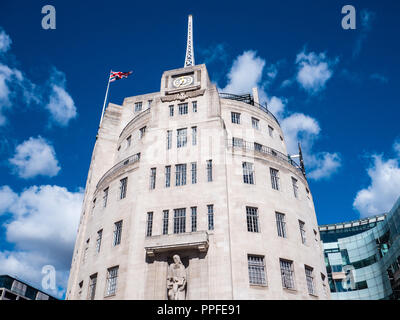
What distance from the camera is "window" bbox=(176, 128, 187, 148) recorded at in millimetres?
38844

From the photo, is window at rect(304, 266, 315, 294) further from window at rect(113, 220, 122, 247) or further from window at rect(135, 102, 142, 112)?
window at rect(135, 102, 142, 112)

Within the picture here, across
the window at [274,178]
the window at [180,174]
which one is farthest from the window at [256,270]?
the window at [180,174]

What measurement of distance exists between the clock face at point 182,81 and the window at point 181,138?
7.33m

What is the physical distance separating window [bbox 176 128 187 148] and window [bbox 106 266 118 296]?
15231mm

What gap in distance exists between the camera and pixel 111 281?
1294 inches

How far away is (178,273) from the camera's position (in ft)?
98.5

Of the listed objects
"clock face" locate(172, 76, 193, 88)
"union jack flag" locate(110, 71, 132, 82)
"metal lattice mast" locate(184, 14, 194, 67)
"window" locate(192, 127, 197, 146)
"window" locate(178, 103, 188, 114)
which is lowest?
"window" locate(192, 127, 197, 146)

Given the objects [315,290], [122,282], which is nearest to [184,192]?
[122,282]

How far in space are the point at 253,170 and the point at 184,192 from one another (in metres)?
8.13

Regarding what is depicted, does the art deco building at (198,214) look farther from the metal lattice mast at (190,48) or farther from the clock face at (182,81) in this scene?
the metal lattice mast at (190,48)

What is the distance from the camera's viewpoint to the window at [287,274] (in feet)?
102

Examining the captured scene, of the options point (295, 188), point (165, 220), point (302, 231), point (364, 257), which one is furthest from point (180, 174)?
point (364, 257)

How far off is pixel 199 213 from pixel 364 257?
5687 cm

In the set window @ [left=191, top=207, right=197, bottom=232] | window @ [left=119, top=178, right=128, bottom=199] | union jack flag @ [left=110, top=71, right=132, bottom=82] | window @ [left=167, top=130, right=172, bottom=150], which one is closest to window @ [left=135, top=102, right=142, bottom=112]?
union jack flag @ [left=110, top=71, right=132, bottom=82]
